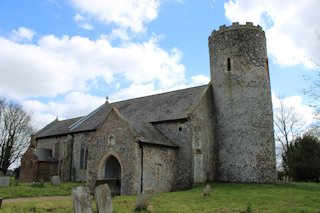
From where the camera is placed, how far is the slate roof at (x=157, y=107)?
24592mm

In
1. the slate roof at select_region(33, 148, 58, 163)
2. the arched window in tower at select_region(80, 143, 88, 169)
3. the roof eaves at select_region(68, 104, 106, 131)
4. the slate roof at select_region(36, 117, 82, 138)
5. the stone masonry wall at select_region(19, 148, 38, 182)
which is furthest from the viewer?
the slate roof at select_region(36, 117, 82, 138)

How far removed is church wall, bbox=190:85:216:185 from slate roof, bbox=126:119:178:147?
214 centimetres

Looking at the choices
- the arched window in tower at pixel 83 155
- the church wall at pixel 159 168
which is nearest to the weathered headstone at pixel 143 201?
the church wall at pixel 159 168

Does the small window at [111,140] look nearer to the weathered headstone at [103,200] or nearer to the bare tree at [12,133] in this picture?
the weathered headstone at [103,200]

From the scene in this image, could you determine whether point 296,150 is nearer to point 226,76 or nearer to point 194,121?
point 226,76

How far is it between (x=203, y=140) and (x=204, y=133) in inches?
26.6

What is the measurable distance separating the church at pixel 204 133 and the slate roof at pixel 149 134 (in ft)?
0.36

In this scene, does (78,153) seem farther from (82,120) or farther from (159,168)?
(159,168)

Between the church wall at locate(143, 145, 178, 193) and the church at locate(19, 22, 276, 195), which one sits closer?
the church wall at locate(143, 145, 178, 193)

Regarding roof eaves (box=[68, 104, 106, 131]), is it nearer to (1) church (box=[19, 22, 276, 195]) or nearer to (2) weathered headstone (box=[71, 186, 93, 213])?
(1) church (box=[19, 22, 276, 195])

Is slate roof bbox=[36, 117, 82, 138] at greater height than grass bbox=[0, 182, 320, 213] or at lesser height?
greater

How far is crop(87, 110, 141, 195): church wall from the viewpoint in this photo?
19.0 meters

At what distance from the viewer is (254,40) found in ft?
83.2

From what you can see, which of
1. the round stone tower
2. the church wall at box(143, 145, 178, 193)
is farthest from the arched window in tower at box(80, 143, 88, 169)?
the round stone tower
